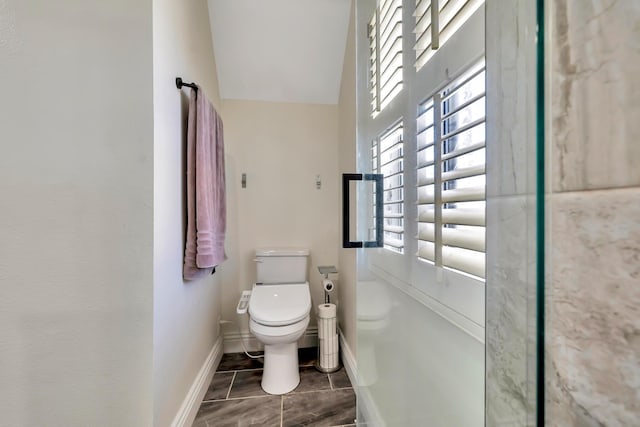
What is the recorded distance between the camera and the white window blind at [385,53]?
2.40 feet

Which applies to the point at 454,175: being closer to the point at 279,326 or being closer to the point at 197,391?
the point at 279,326

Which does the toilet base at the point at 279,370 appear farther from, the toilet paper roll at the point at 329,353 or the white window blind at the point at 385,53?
the white window blind at the point at 385,53

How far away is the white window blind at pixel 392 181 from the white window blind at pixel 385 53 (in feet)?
0.38

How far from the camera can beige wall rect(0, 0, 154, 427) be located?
0.90 meters

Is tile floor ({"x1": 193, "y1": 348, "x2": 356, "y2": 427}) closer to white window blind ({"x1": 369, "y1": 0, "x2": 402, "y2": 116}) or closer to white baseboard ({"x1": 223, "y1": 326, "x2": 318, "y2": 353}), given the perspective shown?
white baseboard ({"x1": 223, "y1": 326, "x2": 318, "y2": 353})

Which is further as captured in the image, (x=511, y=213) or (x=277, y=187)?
(x=277, y=187)

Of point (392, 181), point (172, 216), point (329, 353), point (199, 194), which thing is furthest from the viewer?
point (329, 353)

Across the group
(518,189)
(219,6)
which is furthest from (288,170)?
(518,189)

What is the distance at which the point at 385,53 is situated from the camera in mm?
801

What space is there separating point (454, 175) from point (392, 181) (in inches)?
11.2

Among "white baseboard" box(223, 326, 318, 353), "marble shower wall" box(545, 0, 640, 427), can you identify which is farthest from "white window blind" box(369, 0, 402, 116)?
"white baseboard" box(223, 326, 318, 353)

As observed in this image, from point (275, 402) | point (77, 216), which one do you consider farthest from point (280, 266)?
point (77, 216)

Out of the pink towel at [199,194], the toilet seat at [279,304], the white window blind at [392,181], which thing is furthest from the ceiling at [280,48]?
the toilet seat at [279,304]

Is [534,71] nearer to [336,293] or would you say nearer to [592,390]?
[592,390]
